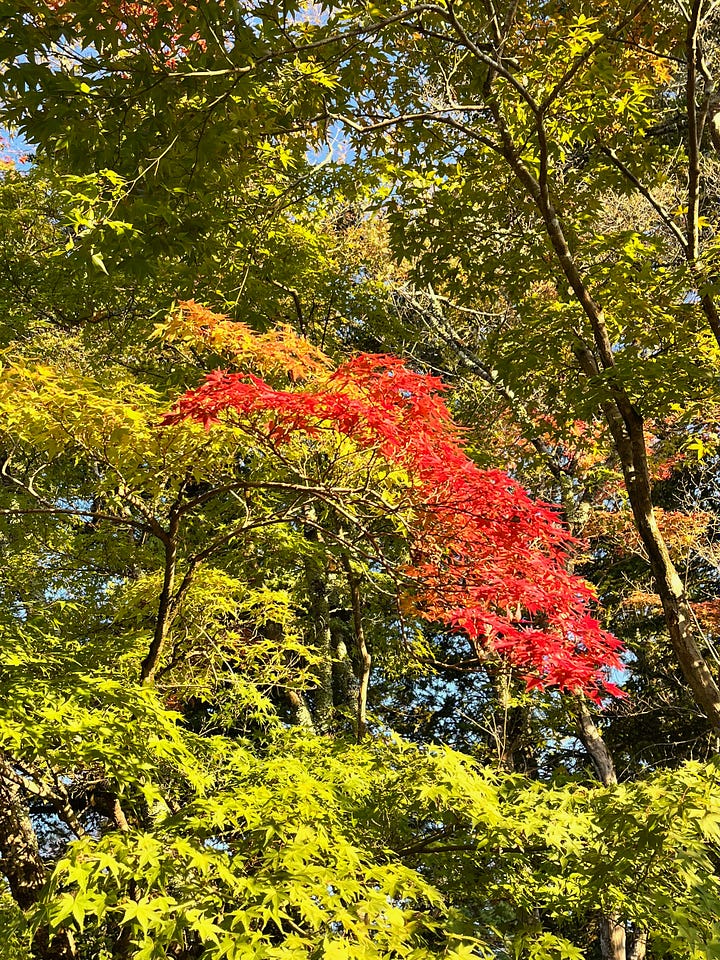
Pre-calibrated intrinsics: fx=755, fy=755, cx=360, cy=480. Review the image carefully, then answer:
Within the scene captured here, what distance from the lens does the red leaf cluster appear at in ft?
11.9

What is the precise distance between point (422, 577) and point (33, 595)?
510cm

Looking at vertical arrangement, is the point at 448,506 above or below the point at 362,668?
above

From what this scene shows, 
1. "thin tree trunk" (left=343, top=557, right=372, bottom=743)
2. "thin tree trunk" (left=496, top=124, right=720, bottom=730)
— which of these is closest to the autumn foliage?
"thin tree trunk" (left=496, top=124, right=720, bottom=730)

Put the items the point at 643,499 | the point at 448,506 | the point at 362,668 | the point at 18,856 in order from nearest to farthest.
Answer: the point at 448,506, the point at 18,856, the point at 643,499, the point at 362,668

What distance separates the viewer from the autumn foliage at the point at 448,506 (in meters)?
3.62

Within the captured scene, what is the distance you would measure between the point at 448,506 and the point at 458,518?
0.37 ft

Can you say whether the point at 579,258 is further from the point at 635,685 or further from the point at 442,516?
the point at 635,685

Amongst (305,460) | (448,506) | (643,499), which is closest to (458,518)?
(448,506)

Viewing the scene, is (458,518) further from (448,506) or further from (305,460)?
(305,460)

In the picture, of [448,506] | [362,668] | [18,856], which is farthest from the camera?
[362,668]

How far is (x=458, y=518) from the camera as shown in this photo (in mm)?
3852

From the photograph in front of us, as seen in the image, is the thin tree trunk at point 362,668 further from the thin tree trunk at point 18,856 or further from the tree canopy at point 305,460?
the thin tree trunk at point 18,856

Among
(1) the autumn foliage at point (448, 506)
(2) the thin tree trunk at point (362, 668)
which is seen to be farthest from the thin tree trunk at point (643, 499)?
(2) the thin tree trunk at point (362, 668)

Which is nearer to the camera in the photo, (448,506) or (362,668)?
(448,506)
